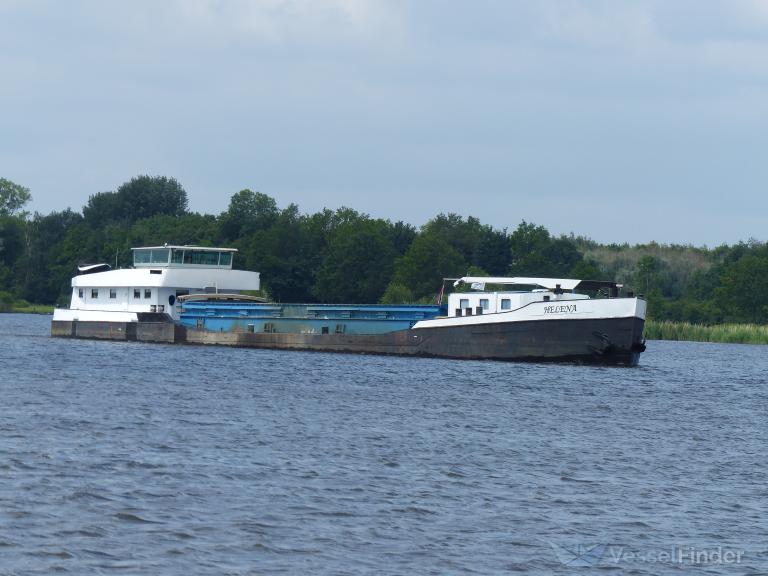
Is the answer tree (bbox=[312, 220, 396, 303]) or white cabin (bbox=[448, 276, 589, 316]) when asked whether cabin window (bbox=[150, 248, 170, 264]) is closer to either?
white cabin (bbox=[448, 276, 589, 316])

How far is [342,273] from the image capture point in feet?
440

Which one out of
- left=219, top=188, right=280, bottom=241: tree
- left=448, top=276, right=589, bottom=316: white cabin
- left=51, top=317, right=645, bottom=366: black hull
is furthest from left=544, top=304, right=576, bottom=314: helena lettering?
A: left=219, top=188, right=280, bottom=241: tree

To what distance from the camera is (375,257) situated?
13638 centimetres

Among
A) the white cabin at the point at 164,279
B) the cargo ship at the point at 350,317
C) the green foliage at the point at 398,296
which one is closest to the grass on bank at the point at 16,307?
the green foliage at the point at 398,296

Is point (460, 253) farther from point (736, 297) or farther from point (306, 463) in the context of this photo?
point (306, 463)

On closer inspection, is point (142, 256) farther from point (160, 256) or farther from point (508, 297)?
point (508, 297)

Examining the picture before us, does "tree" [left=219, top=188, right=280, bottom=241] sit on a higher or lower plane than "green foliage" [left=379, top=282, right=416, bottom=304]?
higher

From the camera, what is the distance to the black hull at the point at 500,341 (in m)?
52.6

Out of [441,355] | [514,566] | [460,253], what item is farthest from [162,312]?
[460,253]

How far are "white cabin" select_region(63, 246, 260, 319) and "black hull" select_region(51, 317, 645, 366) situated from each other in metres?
4.31

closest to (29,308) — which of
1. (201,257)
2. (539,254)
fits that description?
(539,254)

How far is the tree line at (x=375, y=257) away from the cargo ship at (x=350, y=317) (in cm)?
4693

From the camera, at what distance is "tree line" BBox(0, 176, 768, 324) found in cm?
12100

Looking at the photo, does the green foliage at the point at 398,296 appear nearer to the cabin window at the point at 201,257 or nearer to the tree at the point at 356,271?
the tree at the point at 356,271
